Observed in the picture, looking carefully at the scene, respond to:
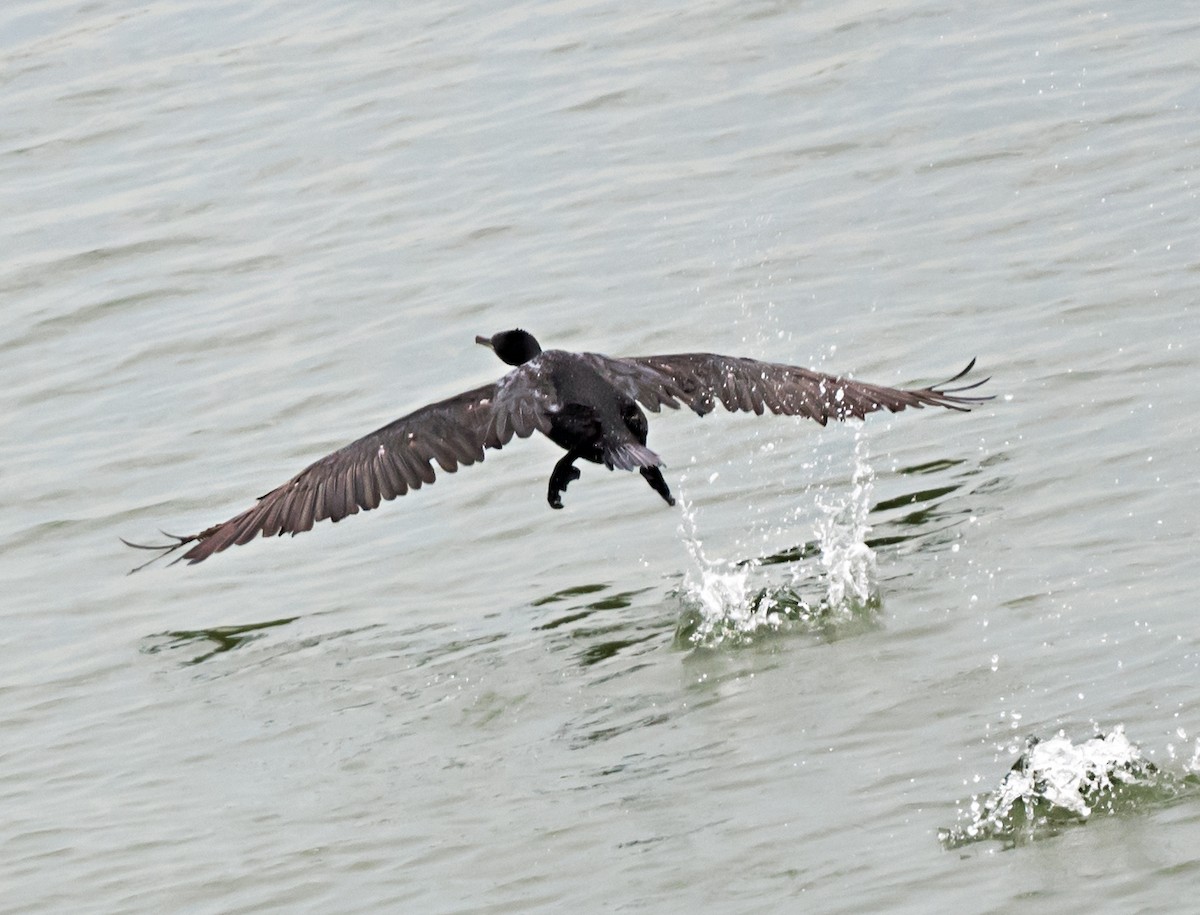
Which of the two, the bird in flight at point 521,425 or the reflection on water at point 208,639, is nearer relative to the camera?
the bird in flight at point 521,425

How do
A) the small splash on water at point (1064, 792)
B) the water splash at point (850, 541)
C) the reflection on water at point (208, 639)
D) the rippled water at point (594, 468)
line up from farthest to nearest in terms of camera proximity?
the reflection on water at point (208, 639) → the water splash at point (850, 541) → the rippled water at point (594, 468) → the small splash on water at point (1064, 792)

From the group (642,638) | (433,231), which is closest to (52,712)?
(642,638)

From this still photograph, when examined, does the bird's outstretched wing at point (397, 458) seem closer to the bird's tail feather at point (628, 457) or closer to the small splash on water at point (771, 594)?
the bird's tail feather at point (628, 457)

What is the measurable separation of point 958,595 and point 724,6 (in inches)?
362

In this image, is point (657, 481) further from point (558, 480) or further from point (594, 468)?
point (594, 468)

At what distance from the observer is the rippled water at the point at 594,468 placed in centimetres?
638

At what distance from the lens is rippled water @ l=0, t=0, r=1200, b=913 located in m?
6.38

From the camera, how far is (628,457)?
773 cm

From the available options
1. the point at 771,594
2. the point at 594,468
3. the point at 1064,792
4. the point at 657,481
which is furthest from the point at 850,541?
the point at 1064,792

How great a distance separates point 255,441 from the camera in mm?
10891

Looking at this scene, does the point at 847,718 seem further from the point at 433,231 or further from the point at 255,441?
the point at 433,231

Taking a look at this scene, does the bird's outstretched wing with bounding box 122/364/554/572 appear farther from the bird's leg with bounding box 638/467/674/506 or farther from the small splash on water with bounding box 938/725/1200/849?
the small splash on water with bounding box 938/725/1200/849

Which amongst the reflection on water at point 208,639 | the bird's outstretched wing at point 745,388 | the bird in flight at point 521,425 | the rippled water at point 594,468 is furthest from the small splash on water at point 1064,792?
the reflection on water at point 208,639

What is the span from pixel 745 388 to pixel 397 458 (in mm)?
1404
